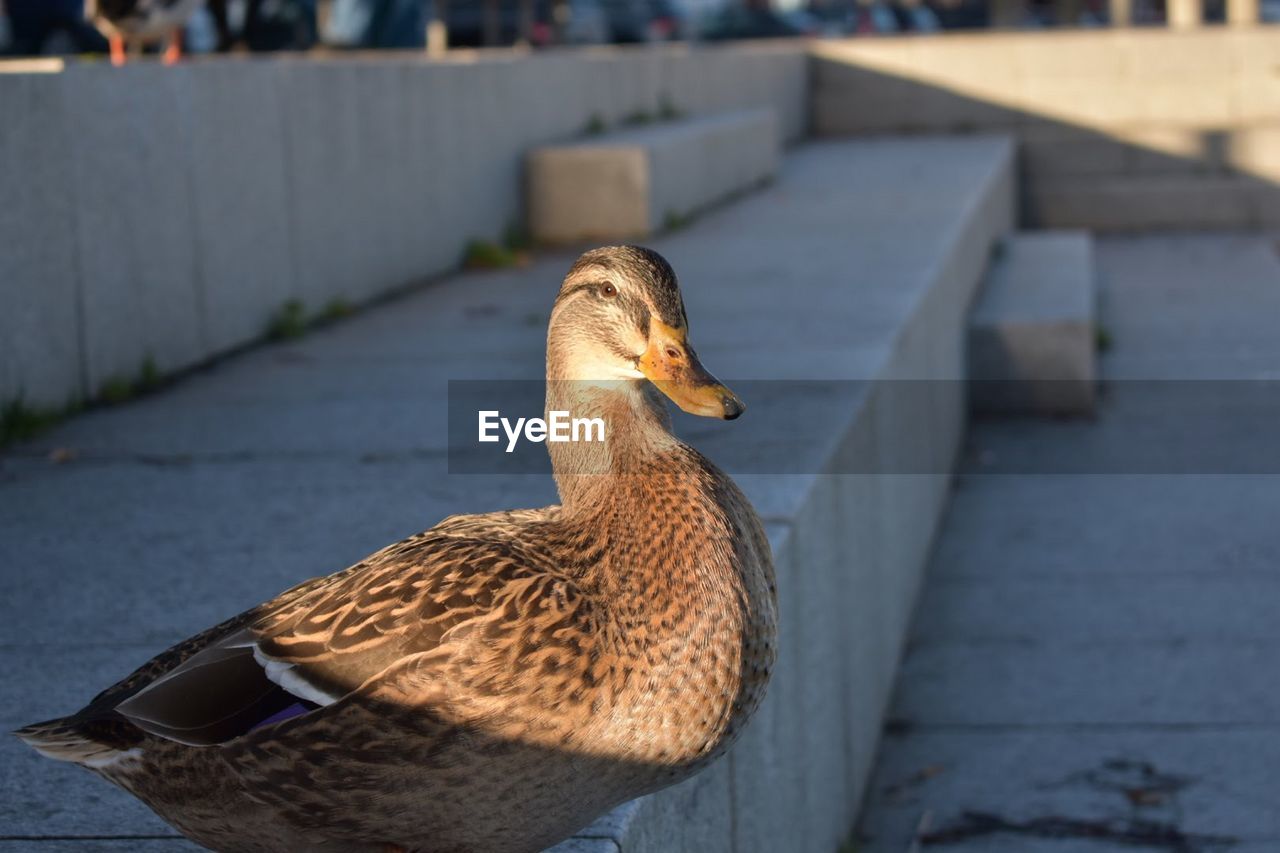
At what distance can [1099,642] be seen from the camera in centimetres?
719

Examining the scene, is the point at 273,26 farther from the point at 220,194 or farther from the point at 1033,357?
the point at 220,194

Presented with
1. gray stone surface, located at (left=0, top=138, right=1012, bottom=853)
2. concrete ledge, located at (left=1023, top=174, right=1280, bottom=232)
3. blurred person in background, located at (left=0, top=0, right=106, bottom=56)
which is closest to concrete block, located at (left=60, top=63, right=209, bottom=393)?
gray stone surface, located at (left=0, top=138, right=1012, bottom=853)

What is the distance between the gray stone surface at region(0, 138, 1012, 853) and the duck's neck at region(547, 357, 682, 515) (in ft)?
2.09

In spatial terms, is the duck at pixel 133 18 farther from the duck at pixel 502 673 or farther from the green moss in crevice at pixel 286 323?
the duck at pixel 502 673

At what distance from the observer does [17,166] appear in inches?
259

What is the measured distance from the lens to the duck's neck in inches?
119

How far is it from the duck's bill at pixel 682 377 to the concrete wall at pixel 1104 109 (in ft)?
59.4

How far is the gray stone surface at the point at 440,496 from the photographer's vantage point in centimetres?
415

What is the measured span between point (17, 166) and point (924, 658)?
12.7 feet

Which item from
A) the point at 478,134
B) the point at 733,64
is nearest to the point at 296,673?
the point at 478,134

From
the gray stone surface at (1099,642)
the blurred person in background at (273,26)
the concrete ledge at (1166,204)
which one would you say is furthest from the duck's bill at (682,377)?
the concrete ledge at (1166,204)

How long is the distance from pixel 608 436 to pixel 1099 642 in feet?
15.1

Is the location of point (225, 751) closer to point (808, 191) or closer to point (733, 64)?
point (808, 191)

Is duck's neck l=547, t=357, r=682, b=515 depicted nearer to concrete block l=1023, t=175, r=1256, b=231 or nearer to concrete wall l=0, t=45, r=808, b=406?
concrete wall l=0, t=45, r=808, b=406
